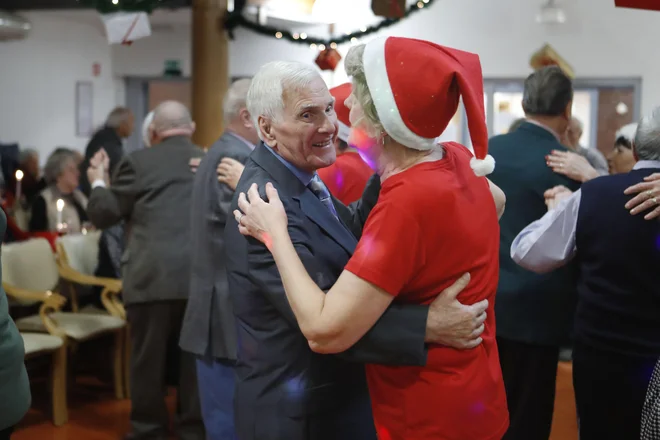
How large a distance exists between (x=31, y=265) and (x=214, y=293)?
2147 millimetres

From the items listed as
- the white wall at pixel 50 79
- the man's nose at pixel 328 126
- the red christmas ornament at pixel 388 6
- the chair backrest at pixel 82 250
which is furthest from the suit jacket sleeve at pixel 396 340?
the white wall at pixel 50 79

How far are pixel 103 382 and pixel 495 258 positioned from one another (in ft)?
13.4

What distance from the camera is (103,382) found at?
17.1ft

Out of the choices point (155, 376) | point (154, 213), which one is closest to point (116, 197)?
point (154, 213)

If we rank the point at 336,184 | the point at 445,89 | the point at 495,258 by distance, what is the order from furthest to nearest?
1. the point at 336,184
2. the point at 495,258
3. the point at 445,89

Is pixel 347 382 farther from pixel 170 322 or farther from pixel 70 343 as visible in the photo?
pixel 70 343

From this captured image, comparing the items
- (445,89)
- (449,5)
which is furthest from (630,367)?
(449,5)

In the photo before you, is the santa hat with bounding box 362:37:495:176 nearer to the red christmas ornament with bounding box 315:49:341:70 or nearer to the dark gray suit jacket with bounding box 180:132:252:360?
the dark gray suit jacket with bounding box 180:132:252:360

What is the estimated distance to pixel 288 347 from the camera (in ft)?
5.81

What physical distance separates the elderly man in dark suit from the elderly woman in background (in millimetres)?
1883

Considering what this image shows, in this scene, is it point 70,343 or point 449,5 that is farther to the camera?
point 449,5

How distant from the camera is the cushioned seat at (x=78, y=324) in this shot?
465 centimetres

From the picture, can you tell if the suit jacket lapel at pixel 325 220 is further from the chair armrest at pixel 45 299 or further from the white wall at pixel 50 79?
the white wall at pixel 50 79

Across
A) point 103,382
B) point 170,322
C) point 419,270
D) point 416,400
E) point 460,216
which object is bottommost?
point 103,382
